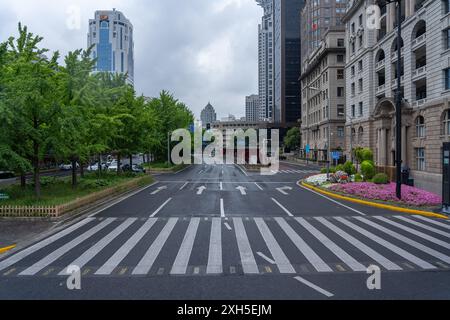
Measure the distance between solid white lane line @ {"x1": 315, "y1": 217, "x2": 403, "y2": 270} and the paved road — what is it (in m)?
0.03

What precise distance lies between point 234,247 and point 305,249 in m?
2.18

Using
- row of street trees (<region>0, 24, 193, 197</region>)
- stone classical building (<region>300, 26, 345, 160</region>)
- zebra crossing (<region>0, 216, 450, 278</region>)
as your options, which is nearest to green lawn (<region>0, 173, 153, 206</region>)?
row of street trees (<region>0, 24, 193, 197</region>)

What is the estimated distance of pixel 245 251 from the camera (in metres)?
10.1

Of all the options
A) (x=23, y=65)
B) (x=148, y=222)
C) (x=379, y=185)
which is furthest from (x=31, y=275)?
(x=379, y=185)

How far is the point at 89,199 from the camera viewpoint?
60.7 ft

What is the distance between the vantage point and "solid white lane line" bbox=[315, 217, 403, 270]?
8805mm

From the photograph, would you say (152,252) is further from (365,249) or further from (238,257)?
(365,249)

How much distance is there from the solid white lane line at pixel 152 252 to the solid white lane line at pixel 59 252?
253 centimetres

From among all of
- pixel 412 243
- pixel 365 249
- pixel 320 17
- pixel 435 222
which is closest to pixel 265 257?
pixel 365 249

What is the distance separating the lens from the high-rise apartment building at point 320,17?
3777 inches

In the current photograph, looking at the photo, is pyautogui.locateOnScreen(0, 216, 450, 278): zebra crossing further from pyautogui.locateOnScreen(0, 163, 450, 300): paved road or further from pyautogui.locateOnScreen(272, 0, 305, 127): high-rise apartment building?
pyautogui.locateOnScreen(272, 0, 305, 127): high-rise apartment building

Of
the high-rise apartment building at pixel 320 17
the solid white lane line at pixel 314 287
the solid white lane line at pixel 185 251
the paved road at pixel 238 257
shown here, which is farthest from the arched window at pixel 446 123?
the high-rise apartment building at pixel 320 17

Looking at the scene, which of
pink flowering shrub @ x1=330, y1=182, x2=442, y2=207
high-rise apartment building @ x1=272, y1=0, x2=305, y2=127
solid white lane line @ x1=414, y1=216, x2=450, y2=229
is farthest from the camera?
high-rise apartment building @ x1=272, y1=0, x2=305, y2=127
